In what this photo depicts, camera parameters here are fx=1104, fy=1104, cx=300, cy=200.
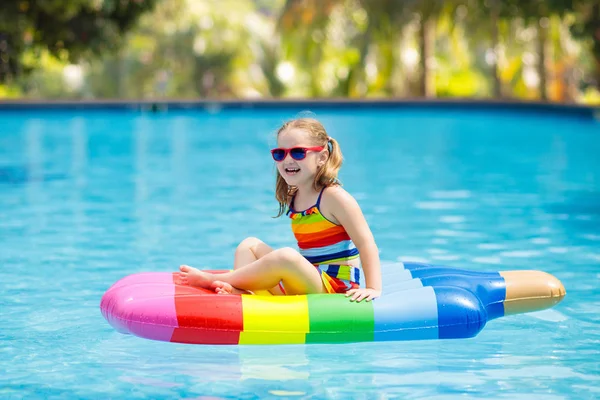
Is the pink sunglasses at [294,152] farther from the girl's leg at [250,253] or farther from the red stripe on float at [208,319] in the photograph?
the red stripe on float at [208,319]

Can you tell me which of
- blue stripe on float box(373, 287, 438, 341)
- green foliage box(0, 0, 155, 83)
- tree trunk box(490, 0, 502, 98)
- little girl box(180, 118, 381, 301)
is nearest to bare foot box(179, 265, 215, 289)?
little girl box(180, 118, 381, 301)

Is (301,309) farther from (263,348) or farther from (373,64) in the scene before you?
(373,64)

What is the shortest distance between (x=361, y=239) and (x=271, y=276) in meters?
0.40

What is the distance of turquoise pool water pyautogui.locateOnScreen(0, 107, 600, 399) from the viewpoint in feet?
14.1

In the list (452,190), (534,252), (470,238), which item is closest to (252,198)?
(452,190)

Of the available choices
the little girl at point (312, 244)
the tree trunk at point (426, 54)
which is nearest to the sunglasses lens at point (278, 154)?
the little girl at point (312, 244)

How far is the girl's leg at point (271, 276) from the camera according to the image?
176 inches

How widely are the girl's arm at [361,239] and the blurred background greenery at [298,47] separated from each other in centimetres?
1285

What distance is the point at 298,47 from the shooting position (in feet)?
79.6

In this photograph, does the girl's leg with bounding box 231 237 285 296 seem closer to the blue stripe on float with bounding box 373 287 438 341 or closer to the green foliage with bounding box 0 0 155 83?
the blue stripe on float with bounding box 373 287 438 341

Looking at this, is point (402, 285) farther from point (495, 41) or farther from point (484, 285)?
point (495, 41)

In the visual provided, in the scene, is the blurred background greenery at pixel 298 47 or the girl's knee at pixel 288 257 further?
the blurred background greenery at pixel 298 47

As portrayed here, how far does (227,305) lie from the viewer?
4426 mm

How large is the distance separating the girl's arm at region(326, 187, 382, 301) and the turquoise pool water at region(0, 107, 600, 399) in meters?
0.29
